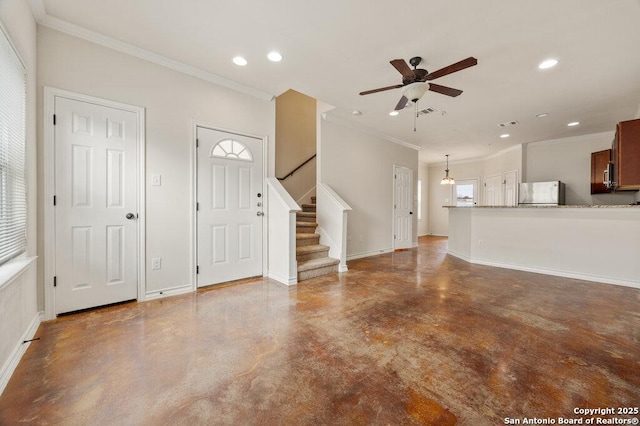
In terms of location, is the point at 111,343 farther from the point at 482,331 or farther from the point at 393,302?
the point at 482,331

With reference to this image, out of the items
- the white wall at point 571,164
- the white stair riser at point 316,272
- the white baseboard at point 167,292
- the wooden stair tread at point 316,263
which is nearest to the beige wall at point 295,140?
the wooden stair tread at point 316,263

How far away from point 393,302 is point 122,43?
4059 millimetres

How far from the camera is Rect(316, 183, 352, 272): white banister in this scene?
425 centimetres

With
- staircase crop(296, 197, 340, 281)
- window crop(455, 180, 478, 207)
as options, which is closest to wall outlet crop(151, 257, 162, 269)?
staircase crop(296, 197, 340, 281)

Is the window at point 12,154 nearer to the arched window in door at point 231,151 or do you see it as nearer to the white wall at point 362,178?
the arched window in door at point 231,151

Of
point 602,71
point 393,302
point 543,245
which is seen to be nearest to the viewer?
point 393,302

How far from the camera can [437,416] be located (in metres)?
1.31

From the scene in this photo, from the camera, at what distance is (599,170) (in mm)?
5309

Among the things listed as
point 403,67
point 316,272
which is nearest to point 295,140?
point 316,272

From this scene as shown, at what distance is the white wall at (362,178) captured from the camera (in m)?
4.94

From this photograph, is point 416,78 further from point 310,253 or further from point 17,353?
point 17,353

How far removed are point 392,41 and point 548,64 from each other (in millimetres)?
1997

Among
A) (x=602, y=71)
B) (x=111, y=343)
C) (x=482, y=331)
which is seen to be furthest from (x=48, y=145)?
(x=602, y=71)

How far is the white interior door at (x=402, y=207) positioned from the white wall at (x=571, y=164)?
117 inches
